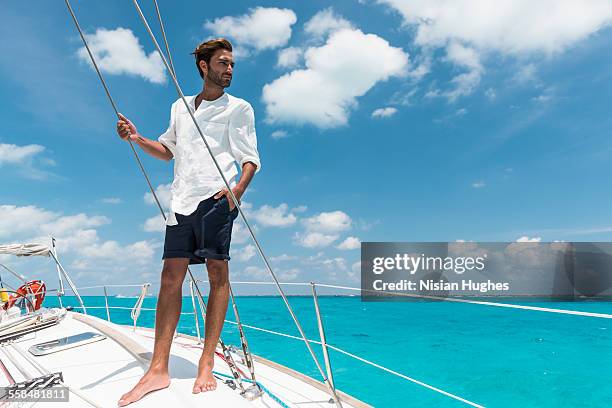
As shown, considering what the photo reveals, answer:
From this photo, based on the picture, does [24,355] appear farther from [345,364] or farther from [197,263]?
[345,364]

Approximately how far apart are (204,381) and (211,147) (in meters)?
0.79

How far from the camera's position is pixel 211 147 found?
139cm

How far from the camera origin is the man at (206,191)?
1.33 meters

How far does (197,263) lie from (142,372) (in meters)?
0.47

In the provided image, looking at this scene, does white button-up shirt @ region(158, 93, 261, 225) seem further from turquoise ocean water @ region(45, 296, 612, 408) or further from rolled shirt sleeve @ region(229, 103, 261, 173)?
turquoise ocean water @ region(45, 296, 612, 408)

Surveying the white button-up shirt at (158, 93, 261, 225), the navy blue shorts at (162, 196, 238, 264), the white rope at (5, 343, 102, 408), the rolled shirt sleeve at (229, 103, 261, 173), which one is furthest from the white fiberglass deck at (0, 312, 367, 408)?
the rolled shirt sleeve at (229, 103, 261, 173)

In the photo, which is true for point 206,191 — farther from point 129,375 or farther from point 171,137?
point 129,375

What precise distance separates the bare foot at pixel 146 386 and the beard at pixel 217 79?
1013 mm

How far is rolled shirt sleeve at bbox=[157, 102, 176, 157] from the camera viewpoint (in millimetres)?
1486

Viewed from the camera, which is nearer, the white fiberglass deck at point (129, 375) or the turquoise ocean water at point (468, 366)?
the white fiberglass deck at point (129, 375)

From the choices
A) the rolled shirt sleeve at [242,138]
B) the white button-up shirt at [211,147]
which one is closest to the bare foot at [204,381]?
the white button-up shirt at [211,147]

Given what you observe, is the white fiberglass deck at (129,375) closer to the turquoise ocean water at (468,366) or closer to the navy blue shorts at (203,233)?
the navy blue shorts at (203,233)

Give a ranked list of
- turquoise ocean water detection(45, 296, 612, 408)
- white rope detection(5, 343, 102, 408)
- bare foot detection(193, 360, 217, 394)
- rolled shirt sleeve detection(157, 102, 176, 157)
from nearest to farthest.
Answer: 1. white rope detection(5, 343, 102, 408)
2. bare foot detection(193, 360, 217, 394)
3. rolled shirt sleeve detection(157, 102, 176, 157)
4. turquoise ocean water detection(45, 296, 612, 408)

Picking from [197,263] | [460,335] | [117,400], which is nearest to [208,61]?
[197,263]
